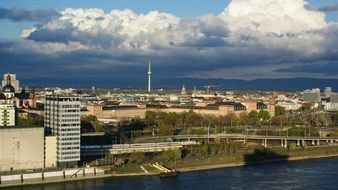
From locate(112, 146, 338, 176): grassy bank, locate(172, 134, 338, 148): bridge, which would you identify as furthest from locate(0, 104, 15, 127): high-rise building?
locate(172, 134, 338, 148): bridge

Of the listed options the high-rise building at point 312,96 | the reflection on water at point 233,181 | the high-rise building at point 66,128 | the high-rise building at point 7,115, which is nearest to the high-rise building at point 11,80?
the high-rise building at point 7,115

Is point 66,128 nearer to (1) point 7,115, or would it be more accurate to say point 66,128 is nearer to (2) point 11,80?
(1) point 7,115

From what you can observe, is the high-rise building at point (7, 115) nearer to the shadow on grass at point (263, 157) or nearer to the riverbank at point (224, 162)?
the riverbank at point (224, 162)

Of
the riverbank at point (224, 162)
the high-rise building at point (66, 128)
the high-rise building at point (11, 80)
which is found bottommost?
the riverbank at point (224, 162)

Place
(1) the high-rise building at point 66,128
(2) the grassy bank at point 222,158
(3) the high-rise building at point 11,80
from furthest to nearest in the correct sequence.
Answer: (3) the high-rise building at point 11,80 → (2) the grassy bank at point 222,158 → (1) the high-rise building at point 66,128

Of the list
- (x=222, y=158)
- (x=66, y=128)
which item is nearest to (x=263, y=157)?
(x=222, y=158)

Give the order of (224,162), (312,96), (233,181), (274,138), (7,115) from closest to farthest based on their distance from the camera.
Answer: (233,181) < (224,162) < (7,115) < (274,138) < (312,96)
